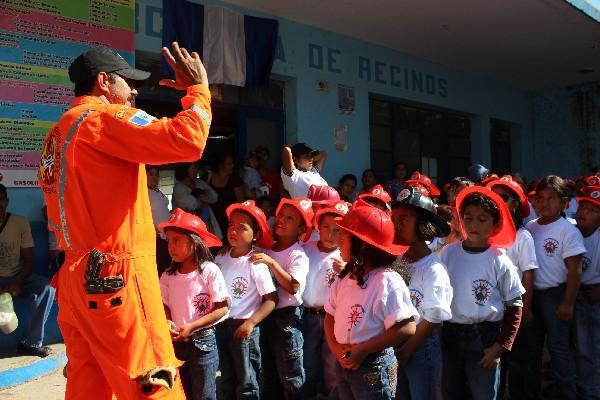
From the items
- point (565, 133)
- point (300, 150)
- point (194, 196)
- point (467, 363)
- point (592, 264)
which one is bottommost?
point (467, 363)

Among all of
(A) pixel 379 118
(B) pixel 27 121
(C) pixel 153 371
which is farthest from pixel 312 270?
(A) pixel 379 118

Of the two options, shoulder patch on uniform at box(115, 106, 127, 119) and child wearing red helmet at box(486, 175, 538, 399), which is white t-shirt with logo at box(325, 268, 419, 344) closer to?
shoulder patch on uniform at box(115, 106, 127, 119)

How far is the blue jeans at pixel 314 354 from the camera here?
13.7 feet

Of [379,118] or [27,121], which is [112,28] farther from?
[379,118]

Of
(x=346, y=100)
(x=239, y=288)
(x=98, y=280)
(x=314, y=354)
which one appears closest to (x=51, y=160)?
(x=98, y=280)

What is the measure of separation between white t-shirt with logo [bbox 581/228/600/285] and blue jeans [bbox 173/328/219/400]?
2.75 m

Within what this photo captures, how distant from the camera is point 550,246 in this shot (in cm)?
426

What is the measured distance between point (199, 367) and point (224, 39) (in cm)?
462

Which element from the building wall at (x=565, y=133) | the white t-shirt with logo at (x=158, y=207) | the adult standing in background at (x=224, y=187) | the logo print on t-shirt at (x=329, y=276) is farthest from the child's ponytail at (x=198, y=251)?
the building wall at (x=565, y=133)

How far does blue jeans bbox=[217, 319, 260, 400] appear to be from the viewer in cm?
381

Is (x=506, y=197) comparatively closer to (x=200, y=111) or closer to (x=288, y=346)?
(x=288, y=346)

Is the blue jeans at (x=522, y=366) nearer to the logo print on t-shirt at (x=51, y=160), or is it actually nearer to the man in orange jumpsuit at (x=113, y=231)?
the man in orange jumpsuit at (x=113, y=231)

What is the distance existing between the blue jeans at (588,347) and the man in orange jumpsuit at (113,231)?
3110mm

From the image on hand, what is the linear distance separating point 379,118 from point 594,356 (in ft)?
20.3
